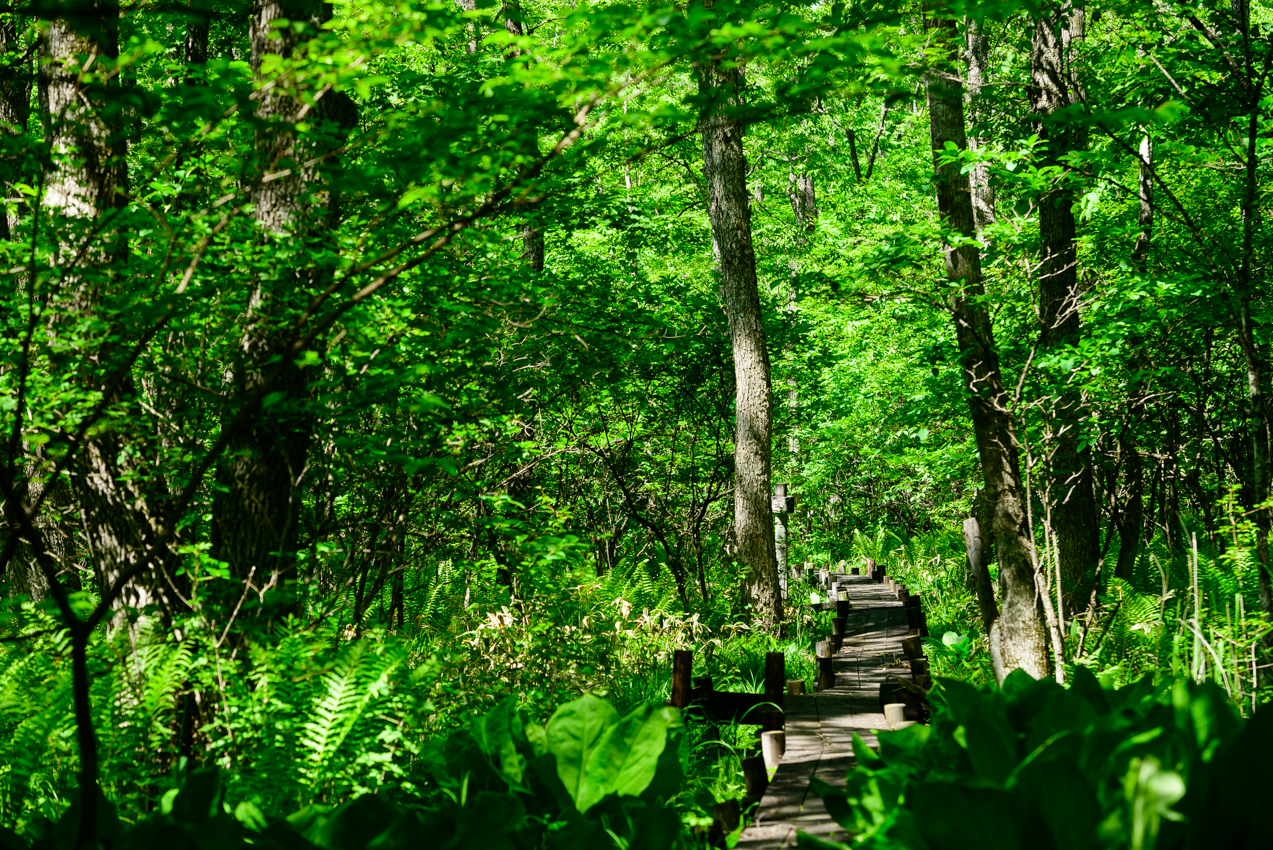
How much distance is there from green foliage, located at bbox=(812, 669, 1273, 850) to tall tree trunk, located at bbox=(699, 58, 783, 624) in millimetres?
6291

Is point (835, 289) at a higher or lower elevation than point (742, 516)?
higher

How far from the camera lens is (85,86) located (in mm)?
3816

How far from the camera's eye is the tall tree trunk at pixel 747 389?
27.7 ft

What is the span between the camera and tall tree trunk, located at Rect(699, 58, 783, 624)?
8.45 meters

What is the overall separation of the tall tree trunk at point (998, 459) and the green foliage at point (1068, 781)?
11.2 feet

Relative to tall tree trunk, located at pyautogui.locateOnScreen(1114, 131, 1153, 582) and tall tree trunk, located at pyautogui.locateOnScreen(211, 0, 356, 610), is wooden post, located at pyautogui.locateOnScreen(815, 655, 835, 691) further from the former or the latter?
tall tree trunk, located at pyautogui.locateOnScreen(211, 0, 356, 610)

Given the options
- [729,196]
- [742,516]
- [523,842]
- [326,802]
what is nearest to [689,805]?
[326,802]

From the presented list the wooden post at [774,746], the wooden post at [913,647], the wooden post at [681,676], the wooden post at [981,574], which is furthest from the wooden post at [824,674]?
the wooden post at [774,746]

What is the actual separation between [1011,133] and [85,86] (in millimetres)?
7015

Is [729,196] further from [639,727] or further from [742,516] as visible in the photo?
[639,727]

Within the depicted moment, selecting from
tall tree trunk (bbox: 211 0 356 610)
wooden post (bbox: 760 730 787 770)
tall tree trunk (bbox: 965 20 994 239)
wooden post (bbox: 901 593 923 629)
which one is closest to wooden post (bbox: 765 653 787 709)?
wooden post (bbox: 760 730 787 770)

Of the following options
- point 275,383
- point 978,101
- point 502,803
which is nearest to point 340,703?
point 502,803

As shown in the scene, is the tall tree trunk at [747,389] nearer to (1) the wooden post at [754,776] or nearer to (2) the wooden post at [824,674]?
(2) the wooden post at [824,674]

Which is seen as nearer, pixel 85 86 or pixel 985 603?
pixel 85 86
